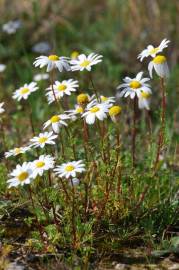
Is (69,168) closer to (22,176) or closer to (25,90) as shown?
(22,176)

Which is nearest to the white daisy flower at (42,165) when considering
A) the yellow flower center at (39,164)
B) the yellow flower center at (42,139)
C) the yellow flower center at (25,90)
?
the yellow flower center at (39,164)

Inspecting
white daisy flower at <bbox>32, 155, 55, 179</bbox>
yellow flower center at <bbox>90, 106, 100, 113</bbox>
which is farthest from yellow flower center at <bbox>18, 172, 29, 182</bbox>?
yellow flower center at <bbox>90, 106, 100, 113</bbox>

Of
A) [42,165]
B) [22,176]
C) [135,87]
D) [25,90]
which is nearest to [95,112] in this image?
[135,87]

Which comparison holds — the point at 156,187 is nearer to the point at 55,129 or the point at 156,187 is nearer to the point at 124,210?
the point at 124,210

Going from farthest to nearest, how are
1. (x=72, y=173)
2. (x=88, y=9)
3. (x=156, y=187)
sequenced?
(x=88, y=9) → (x=156, y=187) → (x=72, y=173)

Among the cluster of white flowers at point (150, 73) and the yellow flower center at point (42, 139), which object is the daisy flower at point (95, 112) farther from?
the yellow flower center at point (42, 139)

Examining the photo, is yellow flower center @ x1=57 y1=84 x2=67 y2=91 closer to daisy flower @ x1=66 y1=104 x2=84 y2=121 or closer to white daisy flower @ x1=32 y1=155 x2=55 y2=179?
daisy flower @ x1=66 y1=104 x2=84 y2=121

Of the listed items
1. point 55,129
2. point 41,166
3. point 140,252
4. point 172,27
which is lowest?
point 140,252

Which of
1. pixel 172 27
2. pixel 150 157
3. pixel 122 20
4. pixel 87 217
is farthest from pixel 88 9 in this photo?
pixel 87 217
